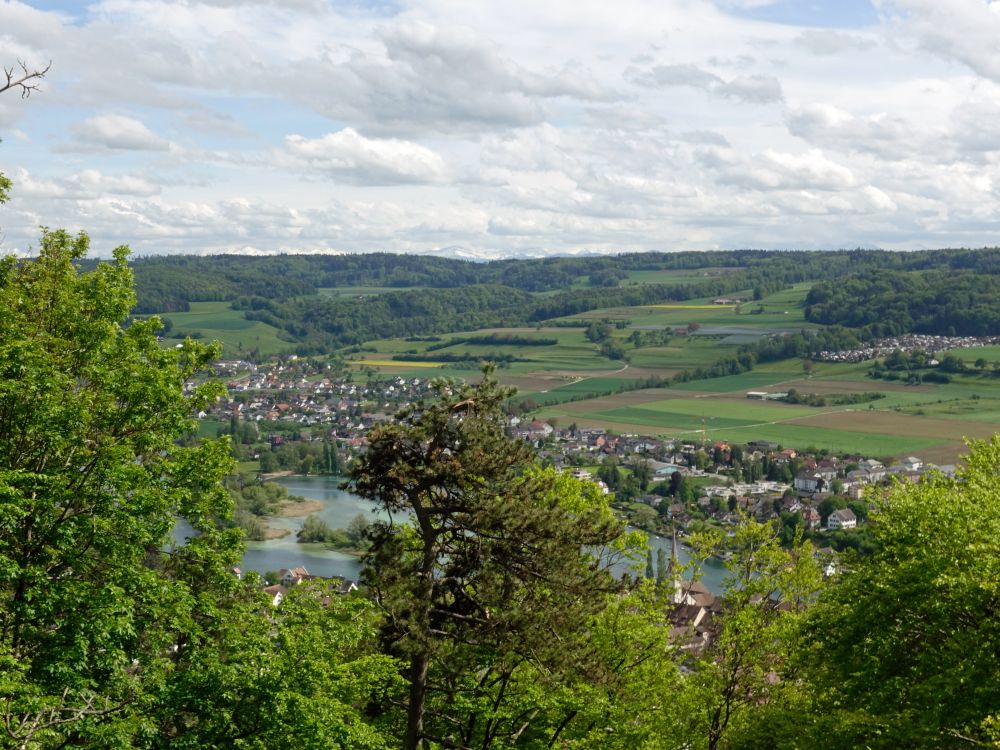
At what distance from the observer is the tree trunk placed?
1448 centimetres

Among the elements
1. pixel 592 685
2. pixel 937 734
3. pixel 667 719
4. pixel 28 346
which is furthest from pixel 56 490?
pixel 937 734

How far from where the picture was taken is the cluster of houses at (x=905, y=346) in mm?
135875

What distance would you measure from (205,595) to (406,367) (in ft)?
477

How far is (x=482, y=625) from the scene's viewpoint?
14828 mm

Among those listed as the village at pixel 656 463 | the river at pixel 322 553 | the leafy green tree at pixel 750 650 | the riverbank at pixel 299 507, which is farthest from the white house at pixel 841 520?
the leafy green tree at pixel 750 650

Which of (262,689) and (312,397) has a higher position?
(262,689)

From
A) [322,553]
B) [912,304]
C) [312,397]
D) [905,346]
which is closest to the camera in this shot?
[322,553]

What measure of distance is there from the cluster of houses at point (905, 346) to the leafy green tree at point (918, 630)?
125891mm

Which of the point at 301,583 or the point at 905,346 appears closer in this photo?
the point at 301,583

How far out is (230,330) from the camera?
616 feet

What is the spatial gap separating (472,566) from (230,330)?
180m

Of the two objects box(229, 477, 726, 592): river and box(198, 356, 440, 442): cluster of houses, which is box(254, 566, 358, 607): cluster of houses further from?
box(198, 356, 440, 442): cluster of houses

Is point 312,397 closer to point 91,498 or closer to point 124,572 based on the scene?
point 91,498

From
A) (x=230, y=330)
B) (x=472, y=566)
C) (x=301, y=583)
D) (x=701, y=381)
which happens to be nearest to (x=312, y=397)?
(x=230, y=330)
